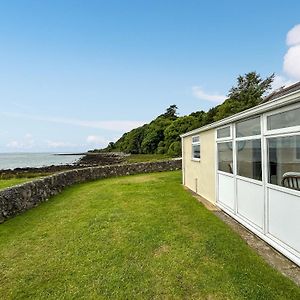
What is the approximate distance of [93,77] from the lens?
87.1ft

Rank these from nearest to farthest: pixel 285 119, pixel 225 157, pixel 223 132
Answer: pixel 285 119 < pixel 225 157 < pixel 223 132

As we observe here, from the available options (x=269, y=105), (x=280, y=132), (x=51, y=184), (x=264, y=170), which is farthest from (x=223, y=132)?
(x=51, y=184)

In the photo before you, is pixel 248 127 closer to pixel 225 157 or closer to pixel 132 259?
pixel 225 157

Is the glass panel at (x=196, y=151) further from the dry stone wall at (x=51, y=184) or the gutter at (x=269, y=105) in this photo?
the dry stone wall at (x=51, y=184)

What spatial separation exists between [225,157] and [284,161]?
3.29 m

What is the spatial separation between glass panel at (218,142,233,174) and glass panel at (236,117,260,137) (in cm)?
81

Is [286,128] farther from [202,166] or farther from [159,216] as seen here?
[202,166]

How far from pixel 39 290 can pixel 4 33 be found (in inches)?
721

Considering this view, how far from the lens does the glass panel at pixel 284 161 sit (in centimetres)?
472

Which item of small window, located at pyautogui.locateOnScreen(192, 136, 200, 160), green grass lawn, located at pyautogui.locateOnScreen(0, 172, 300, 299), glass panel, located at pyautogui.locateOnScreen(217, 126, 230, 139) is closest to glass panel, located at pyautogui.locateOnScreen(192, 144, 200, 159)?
small window, located at pyautogui.locateOnScreen(192, 136, 200, 160)

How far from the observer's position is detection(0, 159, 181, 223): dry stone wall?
8578 millimetres

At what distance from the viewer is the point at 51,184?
12.3m

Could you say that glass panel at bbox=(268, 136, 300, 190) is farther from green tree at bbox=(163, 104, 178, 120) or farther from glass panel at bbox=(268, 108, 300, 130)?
green tree at bbox=(163, 104, 178, 120)

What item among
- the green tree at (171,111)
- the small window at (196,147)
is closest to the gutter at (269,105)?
the small window at (196,147)
